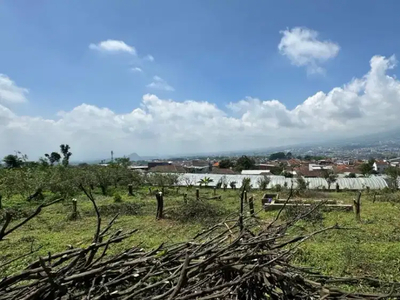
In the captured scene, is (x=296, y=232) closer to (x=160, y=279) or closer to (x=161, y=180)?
(x=160, y=279)

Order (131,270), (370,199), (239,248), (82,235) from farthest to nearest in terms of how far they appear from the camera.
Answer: (370,199)
(82,235)
(239,248)
(131,270)

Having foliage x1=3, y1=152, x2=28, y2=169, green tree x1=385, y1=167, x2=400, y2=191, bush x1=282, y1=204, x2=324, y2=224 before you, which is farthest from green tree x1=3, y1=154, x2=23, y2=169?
green tree x1=385, y1=167, x2=400, y2=191

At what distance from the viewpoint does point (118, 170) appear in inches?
934

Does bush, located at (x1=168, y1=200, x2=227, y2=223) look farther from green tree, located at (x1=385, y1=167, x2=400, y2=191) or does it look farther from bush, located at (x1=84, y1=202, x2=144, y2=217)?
green tree, located at (x1=385, y1=167, x2=400, y2=191)

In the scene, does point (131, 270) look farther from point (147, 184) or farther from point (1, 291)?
point (147, 184)

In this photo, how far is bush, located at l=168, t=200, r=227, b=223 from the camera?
34.7 ft

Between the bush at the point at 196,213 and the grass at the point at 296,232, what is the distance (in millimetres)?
54

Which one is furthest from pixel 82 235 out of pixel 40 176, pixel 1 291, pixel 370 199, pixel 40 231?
pixel 370 199

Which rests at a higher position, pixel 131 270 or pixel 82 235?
pixel 131 270

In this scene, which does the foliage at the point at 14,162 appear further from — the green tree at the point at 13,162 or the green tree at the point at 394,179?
the green tree at the point at 394,179

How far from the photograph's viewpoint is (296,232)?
834 cm

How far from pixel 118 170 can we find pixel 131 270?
2319cm

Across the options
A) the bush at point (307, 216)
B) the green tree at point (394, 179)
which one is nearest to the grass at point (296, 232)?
the bush at point (307, 216)

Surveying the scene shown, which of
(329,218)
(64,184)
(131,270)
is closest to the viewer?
(131,270)
